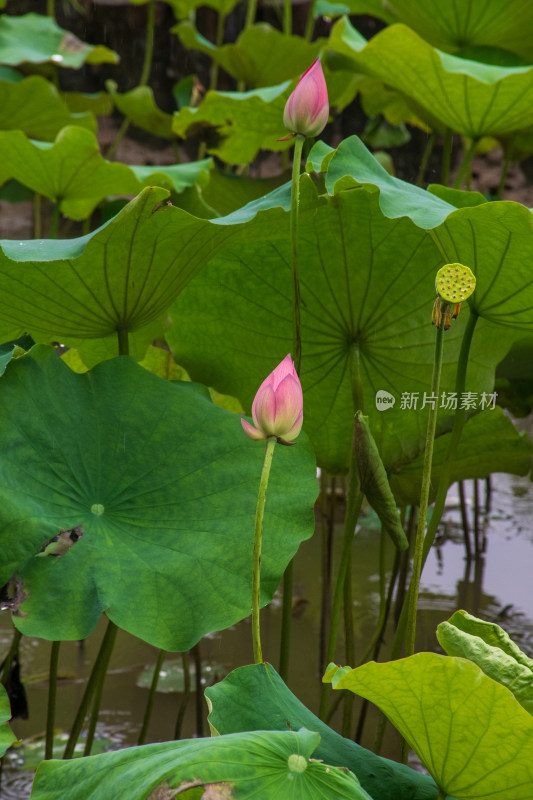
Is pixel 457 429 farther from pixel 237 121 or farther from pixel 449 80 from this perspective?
pixel 237 121

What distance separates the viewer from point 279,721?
1.98 feet

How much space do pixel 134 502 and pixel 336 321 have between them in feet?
1.08

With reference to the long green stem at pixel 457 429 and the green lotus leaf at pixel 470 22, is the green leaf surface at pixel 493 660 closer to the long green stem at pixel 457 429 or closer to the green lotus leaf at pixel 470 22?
the long green stem at pixel 457 429

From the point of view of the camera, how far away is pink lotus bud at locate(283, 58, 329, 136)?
75cm

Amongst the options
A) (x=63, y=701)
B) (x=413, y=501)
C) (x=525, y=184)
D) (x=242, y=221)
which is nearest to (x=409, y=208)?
(x=242, y=221)

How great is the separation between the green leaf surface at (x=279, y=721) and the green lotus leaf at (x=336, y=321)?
0.47 m

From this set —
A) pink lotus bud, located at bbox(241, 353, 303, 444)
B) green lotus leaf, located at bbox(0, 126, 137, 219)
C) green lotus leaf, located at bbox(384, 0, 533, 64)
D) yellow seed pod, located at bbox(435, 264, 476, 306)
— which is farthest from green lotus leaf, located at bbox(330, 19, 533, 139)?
pink lotus bud, located at bbox(241, 353, 303, 444)

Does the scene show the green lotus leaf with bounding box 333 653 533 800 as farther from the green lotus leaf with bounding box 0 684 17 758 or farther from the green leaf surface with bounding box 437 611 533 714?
the green lotus leaf with bounding box 0 684 17 758

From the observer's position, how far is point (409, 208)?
789 millimetres

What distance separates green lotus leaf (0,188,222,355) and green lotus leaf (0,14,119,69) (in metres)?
1.72

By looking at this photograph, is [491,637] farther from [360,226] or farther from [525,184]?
[525,184]

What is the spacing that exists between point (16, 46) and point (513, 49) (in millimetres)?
1404

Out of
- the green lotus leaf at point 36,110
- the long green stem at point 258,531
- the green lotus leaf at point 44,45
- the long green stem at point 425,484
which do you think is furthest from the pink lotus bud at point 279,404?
the green lotus leaf at point 44,45

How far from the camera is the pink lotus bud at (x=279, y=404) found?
56 centimetres
